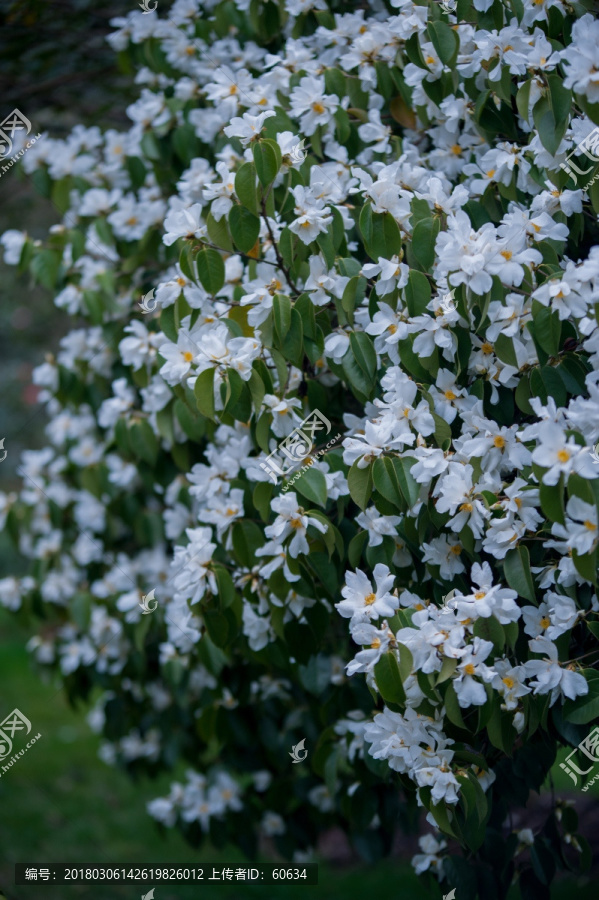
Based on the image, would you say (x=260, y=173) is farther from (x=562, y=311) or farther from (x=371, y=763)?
(x=371, y=763)

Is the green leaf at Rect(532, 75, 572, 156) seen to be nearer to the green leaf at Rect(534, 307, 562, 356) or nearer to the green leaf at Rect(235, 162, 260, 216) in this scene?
the green leaf at Rect(534, 307, 562, 356)

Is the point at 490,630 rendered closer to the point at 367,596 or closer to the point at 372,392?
the point at 367,596

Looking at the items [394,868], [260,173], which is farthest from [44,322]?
[260,173]

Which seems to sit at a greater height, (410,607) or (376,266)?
(376,266)

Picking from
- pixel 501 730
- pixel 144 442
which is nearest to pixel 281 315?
pixel 144 442

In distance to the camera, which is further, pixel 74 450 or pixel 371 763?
pixel 74 450

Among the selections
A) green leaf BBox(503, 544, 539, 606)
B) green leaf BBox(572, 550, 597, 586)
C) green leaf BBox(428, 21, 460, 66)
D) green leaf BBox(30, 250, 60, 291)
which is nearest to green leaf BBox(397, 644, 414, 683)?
green leaf BBox(503, 544, 539, 606)
